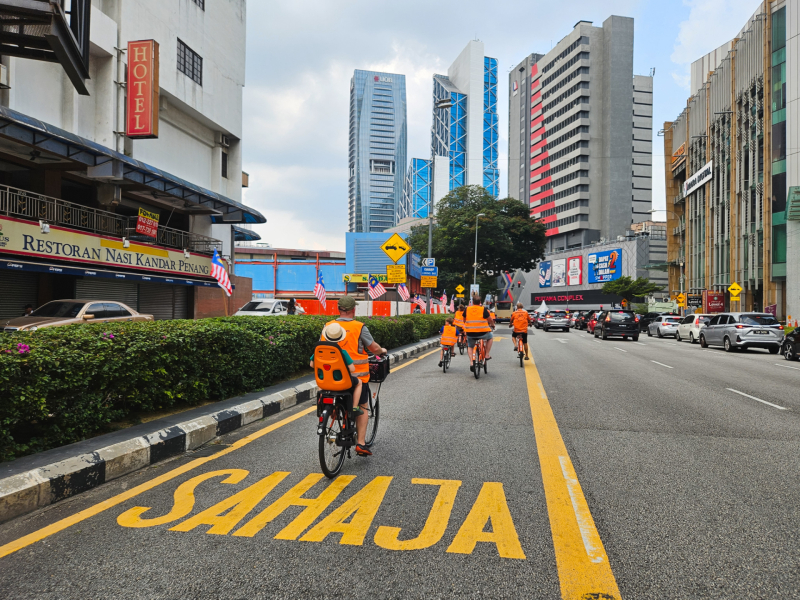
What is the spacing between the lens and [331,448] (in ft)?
17.0

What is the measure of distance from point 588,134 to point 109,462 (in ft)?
333

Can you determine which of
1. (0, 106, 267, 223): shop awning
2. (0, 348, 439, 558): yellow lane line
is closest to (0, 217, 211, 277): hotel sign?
(0, 106, 267, 223): shop awning

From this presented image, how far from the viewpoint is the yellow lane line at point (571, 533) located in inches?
121

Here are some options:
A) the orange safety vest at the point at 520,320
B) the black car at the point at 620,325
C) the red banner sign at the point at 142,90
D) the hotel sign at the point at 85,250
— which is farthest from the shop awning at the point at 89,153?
the black car at the point at 620,325

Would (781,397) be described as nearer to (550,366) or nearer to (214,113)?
(550,366)

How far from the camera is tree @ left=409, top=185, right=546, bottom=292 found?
55.8 m

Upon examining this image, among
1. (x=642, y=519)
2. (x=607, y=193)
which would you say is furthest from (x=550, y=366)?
(x=607, y=193)

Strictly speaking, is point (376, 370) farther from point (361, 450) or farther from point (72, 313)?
point (72, 313)

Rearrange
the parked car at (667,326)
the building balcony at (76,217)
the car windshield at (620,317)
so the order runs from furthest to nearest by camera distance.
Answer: the parked car at (667,326)
the car windshield at (620,317)
the building balcony at (76,217)

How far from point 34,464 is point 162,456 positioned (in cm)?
125

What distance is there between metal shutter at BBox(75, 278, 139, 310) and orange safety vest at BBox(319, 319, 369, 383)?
18.7m

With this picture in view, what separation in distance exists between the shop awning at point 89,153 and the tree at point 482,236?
105 feet

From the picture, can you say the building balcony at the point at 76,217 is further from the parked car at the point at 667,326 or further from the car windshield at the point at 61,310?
the parked car at the point at 667,326

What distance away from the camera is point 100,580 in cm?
315
